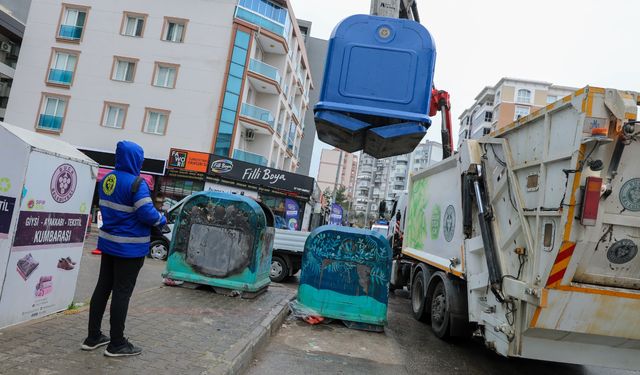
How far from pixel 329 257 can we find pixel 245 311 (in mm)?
1586

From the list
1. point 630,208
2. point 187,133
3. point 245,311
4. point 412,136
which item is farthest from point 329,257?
point 187,133

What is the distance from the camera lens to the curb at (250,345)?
4.00 metres

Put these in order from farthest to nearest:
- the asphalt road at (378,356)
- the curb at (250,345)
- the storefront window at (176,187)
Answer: the storefront window at (176,187)
the asphalt road at (378,356)
the curb at (250,345)

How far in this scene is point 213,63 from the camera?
2603cm

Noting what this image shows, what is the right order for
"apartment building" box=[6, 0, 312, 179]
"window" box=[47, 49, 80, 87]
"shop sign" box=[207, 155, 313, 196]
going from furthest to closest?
"window" box=[47, 49, 80, 87]
"apartment building" box=[6, 0, 312, 179]
"shop sign" box=[207, 155, 313, 196]

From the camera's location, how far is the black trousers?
12.3 ft

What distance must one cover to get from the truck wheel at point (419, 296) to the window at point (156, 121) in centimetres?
2073

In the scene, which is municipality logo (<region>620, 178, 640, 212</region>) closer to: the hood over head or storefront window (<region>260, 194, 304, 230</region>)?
the hood over head

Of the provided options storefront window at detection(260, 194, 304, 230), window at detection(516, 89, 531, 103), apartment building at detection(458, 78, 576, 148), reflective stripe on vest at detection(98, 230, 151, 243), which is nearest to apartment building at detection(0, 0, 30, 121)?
storefront window at detection(260, 194, 304, 230)

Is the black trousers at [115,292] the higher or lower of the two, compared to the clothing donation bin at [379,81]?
lower

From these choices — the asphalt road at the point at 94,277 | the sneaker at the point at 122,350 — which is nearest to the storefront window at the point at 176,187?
the asphalt road at the point at 94,277

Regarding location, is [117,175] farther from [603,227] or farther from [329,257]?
[603,227]

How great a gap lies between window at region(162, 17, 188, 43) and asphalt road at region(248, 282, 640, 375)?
23777 millimetres

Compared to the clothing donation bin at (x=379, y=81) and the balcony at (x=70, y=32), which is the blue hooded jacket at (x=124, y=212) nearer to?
the clothing donation bin at (x=379, y=81)
